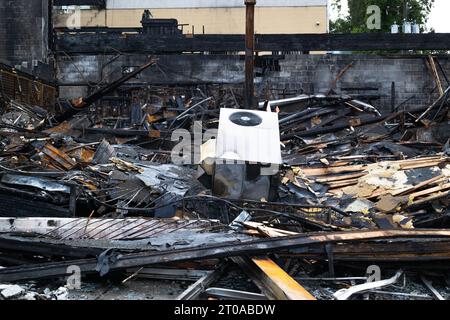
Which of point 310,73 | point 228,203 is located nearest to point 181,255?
point 228,203

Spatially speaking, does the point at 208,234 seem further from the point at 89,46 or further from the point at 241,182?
the point at 89,46

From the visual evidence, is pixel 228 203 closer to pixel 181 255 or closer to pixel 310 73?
pixel 181 255

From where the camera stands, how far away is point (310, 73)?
15883 mm

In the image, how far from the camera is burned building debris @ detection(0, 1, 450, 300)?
4211mm

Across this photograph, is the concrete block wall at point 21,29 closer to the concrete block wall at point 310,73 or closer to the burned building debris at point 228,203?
the concrete block wall at point 310,73

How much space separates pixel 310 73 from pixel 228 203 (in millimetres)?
10533

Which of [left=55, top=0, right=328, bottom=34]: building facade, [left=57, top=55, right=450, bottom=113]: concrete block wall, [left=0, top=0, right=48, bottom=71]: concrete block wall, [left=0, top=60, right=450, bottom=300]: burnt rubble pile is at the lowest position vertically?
[left=0, top=60, right=450, bottom=300]: burnt rubble pile

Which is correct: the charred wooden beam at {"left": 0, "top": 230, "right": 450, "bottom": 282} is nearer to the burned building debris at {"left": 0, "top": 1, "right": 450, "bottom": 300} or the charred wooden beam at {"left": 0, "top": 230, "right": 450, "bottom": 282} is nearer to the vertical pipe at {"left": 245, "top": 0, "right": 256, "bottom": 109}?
the burned building debris at {"left": 0, "top": 1, "right": 450, "bottom": 300}

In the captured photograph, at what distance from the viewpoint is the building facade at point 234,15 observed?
27.3 metres

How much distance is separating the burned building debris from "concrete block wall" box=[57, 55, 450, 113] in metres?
1.89

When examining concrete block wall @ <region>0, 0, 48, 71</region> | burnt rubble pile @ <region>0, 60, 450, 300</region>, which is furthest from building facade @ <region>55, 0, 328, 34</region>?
burnt rubble pile @ <region>0, 60, 450, 300</region>

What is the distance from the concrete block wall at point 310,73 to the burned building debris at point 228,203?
1.89 meters

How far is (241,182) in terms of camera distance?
6637mm

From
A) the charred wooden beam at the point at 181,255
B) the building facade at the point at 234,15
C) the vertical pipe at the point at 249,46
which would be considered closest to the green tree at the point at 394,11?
the building facade at the point at 234,15
